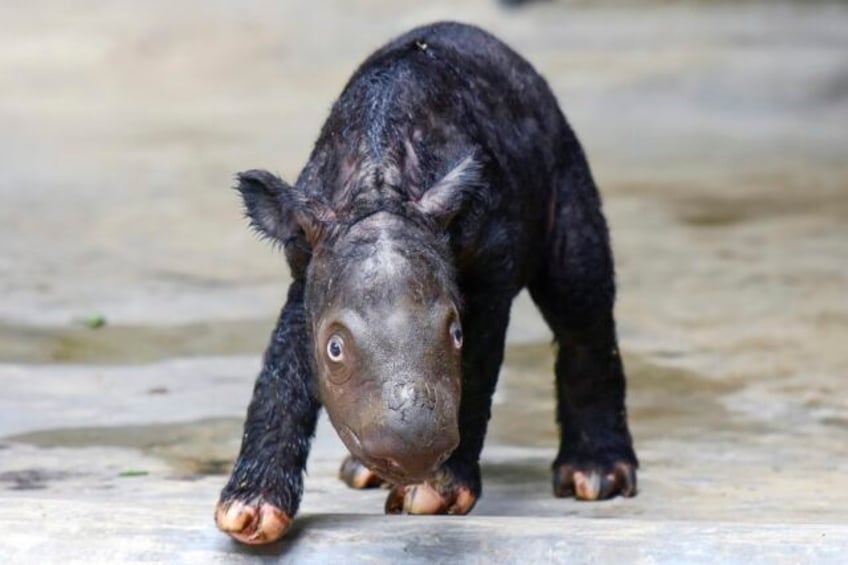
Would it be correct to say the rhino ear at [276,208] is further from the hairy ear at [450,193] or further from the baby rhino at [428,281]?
the hairy ear at [450,193]

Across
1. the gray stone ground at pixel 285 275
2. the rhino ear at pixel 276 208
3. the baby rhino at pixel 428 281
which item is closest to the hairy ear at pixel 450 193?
the baby rhino at pixel 428 281

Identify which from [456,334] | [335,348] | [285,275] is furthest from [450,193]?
[285,275]

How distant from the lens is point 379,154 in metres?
5.65

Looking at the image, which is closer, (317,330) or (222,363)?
(317,330)

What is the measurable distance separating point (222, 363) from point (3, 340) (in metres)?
1.21

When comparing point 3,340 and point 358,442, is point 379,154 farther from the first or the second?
point 3,340

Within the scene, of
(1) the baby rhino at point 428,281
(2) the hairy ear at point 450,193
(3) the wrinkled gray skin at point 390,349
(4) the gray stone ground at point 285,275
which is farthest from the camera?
(4) the gray stone ground at point 285,275

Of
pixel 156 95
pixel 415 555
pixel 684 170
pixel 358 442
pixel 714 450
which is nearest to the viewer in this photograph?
pixel 358 442

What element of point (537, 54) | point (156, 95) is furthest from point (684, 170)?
point (156, 95)

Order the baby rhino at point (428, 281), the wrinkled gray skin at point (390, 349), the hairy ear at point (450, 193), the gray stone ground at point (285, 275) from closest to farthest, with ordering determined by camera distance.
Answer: the wrinkled gray skin at point (390, 349) < the baby rhino at point (428, 281) < the hairy ear at point (450, 193) < the gray stone ground at point (285, 275)

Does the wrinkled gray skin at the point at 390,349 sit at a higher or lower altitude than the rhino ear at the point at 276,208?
lower

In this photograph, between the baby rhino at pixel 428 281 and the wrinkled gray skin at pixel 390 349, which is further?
the baby rhino at pixel 428 281

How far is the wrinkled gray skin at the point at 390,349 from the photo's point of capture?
193 inches

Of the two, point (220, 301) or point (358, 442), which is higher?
point (358, 442)
